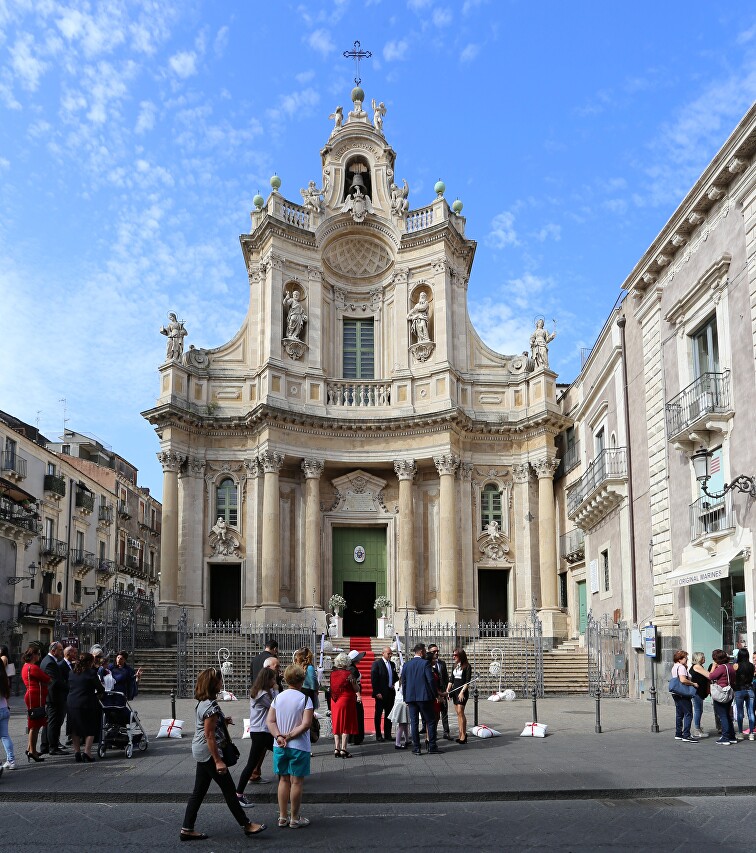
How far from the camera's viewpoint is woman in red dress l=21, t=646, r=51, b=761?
522 inches

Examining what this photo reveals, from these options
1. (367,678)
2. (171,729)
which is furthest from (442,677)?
(367,678)

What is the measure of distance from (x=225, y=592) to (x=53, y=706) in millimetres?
20088

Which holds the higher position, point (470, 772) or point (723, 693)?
point (723, 693)

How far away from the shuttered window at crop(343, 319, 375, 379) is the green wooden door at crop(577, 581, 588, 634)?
11095mm

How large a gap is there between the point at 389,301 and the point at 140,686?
57.5 feet

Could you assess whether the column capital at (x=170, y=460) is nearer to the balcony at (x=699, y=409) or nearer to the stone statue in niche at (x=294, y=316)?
the stone statue in niche at (x=294, y=316)

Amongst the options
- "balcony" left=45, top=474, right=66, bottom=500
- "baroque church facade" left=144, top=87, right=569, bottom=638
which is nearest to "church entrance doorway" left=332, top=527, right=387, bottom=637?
"baroque church facade" left=144, top=87, right=569, bottom=638

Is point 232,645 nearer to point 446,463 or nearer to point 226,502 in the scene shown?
point 226,502

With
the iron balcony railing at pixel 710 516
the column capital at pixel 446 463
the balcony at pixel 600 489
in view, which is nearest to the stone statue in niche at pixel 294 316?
the column capital at pixel 446 463

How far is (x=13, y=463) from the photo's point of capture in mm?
38000

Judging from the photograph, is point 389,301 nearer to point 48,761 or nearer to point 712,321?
point 712,321

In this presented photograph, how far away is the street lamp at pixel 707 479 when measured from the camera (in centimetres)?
1719

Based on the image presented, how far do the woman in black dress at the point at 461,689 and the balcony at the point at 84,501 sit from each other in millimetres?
34486

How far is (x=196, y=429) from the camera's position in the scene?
33.7m
